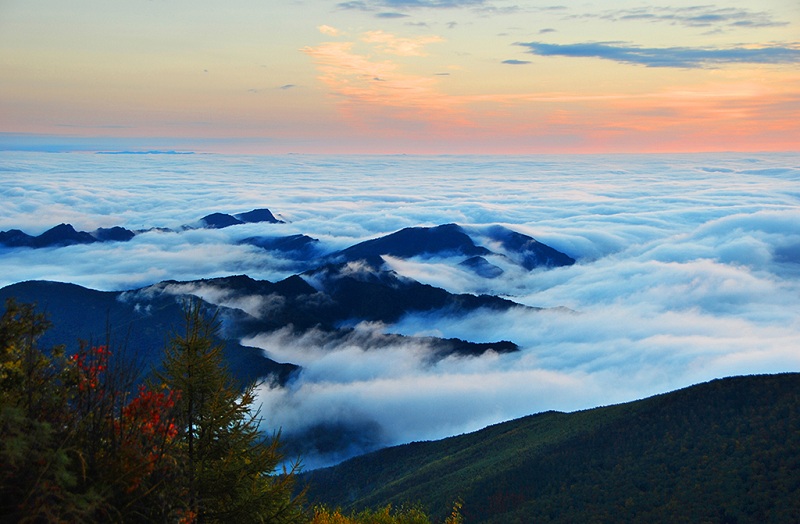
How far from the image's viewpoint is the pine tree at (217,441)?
15352 mm

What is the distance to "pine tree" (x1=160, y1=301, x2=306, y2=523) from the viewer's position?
15352mm

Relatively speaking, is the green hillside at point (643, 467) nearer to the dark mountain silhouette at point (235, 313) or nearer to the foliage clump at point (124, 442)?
the foliage clump at point (124, 442)

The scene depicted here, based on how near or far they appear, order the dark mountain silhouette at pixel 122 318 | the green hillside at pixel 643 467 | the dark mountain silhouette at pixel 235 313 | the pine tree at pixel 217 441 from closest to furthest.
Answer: the pine tree at pixel 217 441 → the green hillside at pixel 643 467 → the dark mountain silhouette at pixel 122 318 → the dark mountain silhouette at pixel 235 313

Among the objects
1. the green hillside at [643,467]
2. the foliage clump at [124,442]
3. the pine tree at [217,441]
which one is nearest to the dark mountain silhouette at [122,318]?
the green hillside at [643,467]

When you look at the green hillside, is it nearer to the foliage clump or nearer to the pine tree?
the pine tree

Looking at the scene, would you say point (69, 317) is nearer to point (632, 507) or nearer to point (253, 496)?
point (632, 507)

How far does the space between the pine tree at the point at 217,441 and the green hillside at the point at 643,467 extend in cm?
4205

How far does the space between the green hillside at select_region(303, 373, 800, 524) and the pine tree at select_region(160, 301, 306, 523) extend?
4205 centimetres

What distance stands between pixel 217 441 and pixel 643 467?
5259cm

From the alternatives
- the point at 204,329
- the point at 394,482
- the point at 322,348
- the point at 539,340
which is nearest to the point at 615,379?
the point at 539,340

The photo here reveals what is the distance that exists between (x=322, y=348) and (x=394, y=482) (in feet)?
281

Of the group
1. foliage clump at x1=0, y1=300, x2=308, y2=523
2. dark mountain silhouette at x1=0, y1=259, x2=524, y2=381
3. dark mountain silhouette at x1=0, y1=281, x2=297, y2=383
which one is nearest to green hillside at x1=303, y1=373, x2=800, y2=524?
foliage clump at x1=0, y1=300, x2=308, y2=523

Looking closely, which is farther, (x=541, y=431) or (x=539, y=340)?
(x=539, y=340)

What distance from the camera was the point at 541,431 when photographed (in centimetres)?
8381
